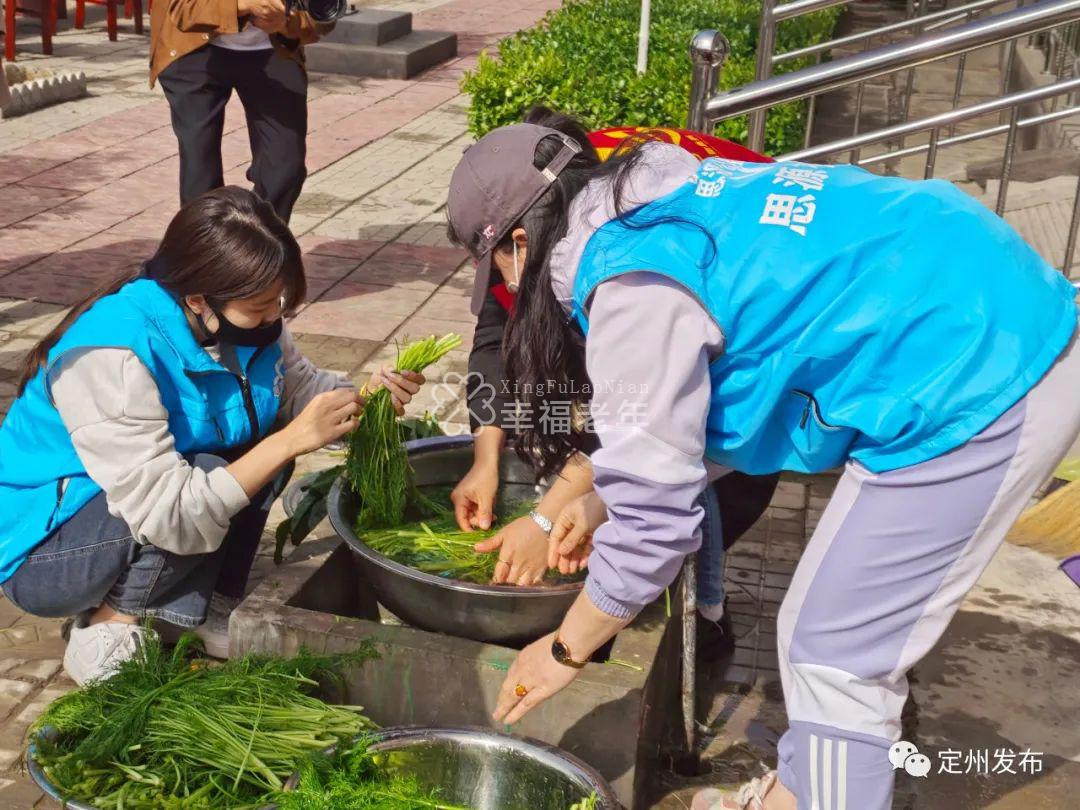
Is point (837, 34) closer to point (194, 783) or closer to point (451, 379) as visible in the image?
point (451, 379)

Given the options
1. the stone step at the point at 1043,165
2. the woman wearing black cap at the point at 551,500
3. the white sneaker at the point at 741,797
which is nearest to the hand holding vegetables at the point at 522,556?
the woman wearing black cap at the point at 551,500

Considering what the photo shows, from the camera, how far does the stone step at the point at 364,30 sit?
11.8m

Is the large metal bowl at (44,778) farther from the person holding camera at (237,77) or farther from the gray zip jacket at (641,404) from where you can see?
the person holding camera at (237,77)

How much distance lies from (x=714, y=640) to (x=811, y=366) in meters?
1.54

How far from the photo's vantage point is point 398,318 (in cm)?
604

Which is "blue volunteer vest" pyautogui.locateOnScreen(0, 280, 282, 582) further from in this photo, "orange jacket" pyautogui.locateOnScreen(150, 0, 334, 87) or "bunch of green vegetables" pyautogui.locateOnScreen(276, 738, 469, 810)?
"orange jacket" pyautogui.locateOnScreen(150, 0, 334, 87)

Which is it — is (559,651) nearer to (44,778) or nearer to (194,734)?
(194,734)

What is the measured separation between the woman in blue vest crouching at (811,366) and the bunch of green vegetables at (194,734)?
0.62 metres

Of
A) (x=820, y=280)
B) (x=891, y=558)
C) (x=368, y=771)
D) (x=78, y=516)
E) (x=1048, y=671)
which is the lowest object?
(x=1048, y=671)

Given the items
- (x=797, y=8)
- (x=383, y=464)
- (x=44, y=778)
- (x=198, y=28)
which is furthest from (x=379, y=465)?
(x=198, y=28)

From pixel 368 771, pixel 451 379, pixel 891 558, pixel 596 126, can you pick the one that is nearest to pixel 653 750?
pixel 368 771

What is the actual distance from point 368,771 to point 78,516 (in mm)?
1033

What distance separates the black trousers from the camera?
5766 mm

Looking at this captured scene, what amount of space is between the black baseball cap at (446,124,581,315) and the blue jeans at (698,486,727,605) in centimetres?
125
